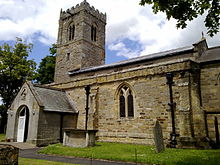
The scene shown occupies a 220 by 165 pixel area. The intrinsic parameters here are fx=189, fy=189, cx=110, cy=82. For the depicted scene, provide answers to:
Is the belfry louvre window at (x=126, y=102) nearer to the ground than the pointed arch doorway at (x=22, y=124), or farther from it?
farther from it

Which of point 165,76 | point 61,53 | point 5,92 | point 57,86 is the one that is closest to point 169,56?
point 165,76

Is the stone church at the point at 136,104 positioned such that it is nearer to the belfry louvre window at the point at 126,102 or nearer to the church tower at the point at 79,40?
the belfry louvre window at the point at 126,102

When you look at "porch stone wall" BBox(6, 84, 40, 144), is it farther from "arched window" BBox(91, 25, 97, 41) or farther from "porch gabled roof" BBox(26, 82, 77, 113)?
"arched window" BBox(91, 25, 97, 41)

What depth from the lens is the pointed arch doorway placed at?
1568 cm

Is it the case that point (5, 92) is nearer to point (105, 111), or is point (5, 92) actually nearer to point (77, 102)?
point (77, 102)

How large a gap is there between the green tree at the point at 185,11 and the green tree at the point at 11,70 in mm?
26312

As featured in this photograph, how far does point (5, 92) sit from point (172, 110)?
26094 mm

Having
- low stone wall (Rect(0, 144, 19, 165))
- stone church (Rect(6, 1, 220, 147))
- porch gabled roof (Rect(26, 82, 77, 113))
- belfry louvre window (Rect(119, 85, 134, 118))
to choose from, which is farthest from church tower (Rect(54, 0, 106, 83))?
low stone wall (Rect(0, 144, 19, 165))

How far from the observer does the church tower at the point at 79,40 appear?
28.4 meters

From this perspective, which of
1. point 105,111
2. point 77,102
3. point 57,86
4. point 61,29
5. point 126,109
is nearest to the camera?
point 126,109

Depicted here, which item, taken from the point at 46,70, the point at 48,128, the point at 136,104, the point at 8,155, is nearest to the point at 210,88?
the point at 136,104

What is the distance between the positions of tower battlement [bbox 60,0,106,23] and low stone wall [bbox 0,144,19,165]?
2671cm

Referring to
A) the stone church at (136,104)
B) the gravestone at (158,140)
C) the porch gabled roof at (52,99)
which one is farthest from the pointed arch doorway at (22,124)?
the gravestone at (158,140)

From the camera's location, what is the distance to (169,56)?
18.1m
